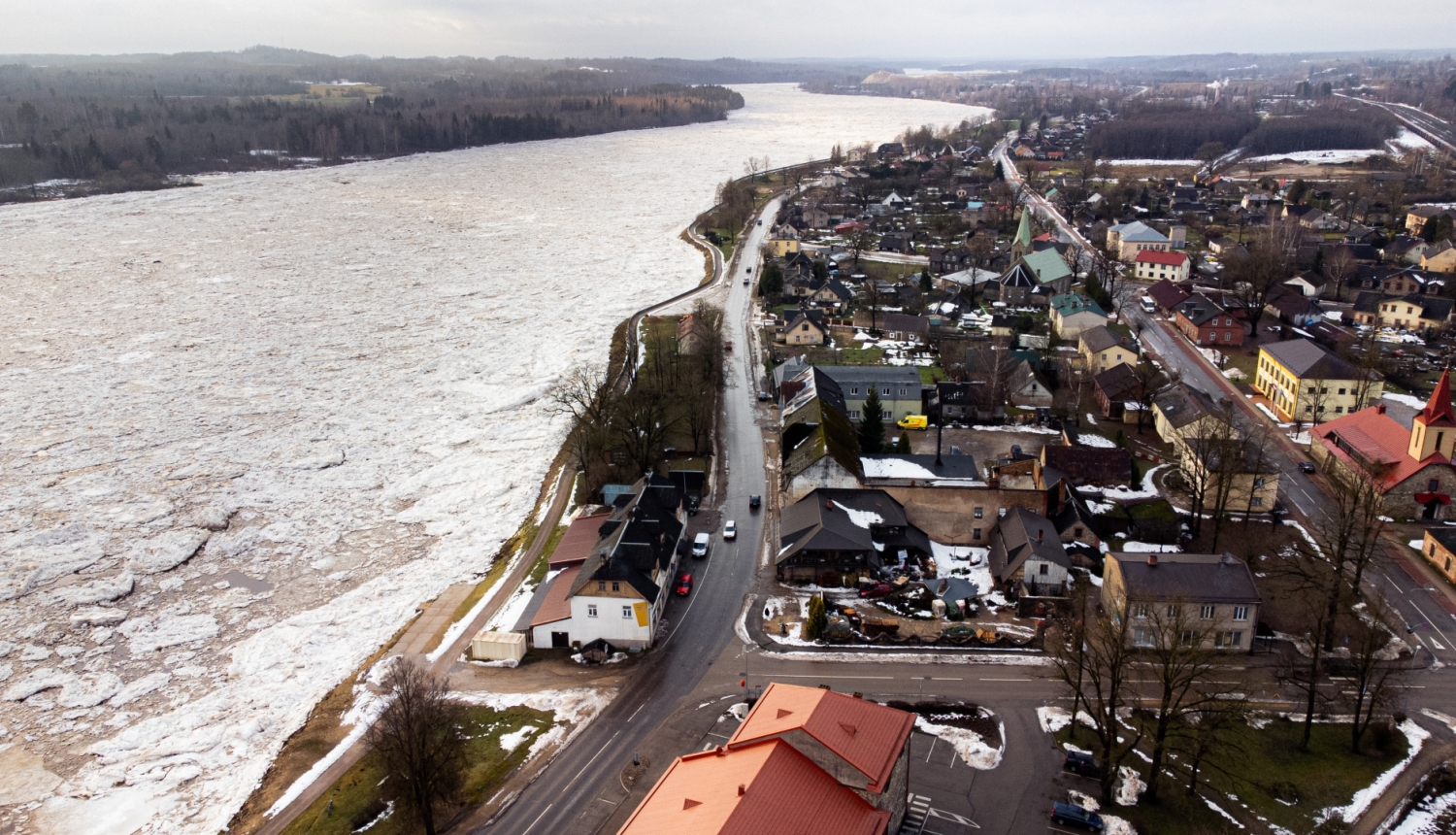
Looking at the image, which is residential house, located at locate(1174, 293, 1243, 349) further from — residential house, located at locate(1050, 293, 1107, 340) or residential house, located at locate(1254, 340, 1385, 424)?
residential house, located at locate(1254, 340, 1385, 424)

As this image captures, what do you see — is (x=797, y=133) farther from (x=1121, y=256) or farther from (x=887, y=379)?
(x=887, y=379)

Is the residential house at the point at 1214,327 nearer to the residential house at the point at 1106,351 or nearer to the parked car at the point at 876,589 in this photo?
the residential house at the point at 1106,351

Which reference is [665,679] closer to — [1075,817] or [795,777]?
[795,777]

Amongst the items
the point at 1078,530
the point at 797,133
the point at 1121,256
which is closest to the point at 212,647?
the point at 1078,530

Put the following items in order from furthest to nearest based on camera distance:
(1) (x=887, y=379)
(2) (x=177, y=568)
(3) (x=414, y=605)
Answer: (1) (x=887, y=379) → (2) (x=177, y=568) → (3) (x=414, y=605)

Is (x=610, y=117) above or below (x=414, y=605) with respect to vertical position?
above

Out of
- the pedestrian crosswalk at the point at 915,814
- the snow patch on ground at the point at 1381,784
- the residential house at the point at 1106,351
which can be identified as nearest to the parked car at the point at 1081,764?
the pedestrian crosswalk at the point at 915,814
